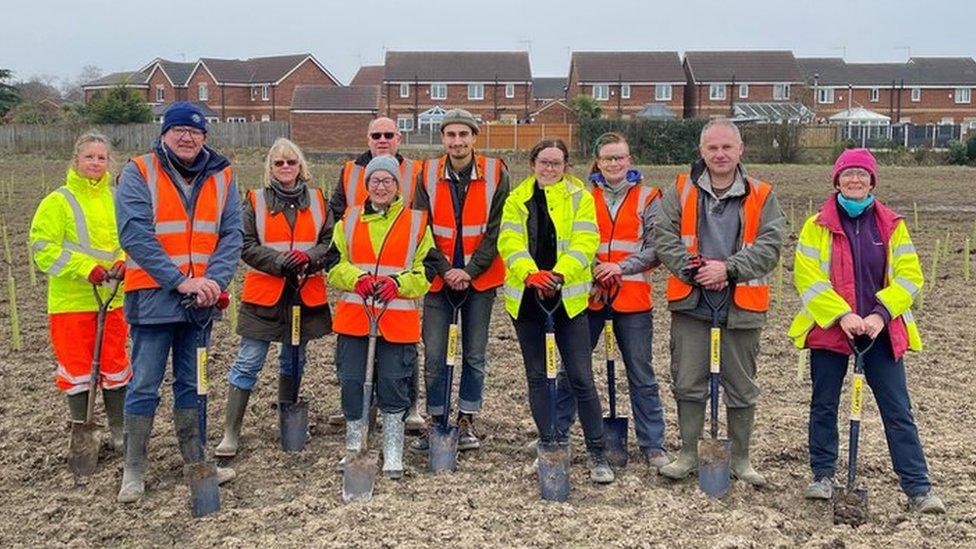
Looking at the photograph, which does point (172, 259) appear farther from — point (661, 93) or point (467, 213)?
point (661, 93)

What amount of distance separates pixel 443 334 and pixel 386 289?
2.21 feet

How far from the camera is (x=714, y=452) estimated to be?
17.1 feet

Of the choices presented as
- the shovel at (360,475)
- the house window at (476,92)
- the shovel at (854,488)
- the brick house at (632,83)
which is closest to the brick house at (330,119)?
the house window at (476,92)

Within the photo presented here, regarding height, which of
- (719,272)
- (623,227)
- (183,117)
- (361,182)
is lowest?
(719,272)

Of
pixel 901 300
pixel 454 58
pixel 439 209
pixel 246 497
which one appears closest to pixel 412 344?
pixel 439 209

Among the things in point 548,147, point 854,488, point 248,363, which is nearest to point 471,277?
point 548,147

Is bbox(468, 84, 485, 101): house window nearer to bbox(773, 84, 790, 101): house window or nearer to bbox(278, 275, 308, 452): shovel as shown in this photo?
bbox(773, 84, 790, 101): house window

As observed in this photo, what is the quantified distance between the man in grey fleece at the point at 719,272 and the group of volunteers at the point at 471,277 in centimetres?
1

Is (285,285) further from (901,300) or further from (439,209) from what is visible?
(901,300)

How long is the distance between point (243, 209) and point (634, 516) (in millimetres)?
3137

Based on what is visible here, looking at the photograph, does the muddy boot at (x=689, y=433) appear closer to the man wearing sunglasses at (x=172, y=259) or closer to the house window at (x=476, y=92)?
A: the man wearing sunglasses at (x=172, y=259)

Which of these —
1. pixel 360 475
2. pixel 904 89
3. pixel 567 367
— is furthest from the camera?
pixel 904 89

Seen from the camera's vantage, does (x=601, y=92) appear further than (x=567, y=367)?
Yes

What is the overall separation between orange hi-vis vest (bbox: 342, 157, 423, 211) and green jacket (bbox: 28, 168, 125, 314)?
146 cm
